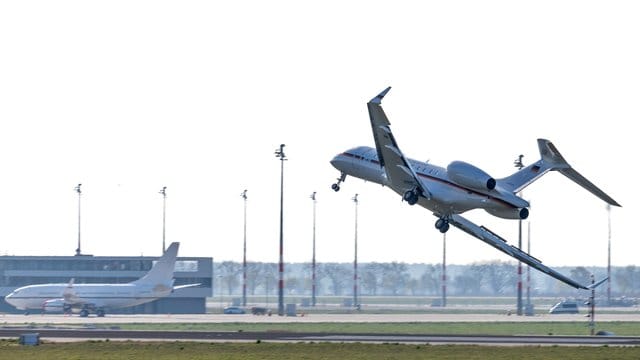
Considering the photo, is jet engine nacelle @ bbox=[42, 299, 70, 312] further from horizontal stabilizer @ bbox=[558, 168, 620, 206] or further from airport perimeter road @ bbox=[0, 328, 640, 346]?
horizontal stabilizer @ bbox=[558, 168, 620, 206]

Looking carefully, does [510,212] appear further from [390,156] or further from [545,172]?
[390,156]

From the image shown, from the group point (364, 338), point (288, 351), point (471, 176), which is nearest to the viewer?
point (288, 351)

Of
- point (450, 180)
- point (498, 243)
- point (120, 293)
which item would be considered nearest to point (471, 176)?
point (450, 180)

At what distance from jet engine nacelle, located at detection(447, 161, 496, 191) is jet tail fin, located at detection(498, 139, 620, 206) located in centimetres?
411

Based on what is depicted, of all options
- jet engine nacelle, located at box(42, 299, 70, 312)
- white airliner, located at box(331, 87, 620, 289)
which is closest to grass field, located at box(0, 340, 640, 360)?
white airliner, located at box(331, 87, 620, 289)

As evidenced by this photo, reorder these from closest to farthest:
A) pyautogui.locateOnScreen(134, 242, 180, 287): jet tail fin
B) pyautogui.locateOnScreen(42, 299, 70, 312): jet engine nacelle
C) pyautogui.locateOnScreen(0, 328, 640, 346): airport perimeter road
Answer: pyautogui.locateOnScreen(0, 328, 640, 346): airport perimeter road
pyautogui.locateOnScreen(134, 242, 180, 287): jet tail fin
pyautogui.locateOnScreen(42, 299, 70, 312): jet engine nacelle

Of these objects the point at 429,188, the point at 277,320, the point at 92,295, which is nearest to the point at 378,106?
the point at 429,188

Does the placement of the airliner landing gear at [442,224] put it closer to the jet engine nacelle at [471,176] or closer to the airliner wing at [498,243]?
the airliner wing at [498,243]

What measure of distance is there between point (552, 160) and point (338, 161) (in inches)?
678

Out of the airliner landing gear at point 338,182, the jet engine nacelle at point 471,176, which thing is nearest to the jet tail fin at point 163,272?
the airliner landing gear at point 338,182

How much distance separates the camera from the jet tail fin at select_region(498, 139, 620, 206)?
322 feet

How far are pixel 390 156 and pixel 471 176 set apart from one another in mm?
6269

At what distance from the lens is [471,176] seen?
94.1m

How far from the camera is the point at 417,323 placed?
15588cm
